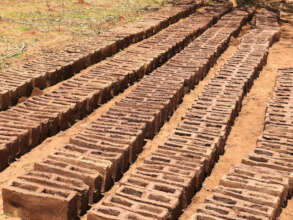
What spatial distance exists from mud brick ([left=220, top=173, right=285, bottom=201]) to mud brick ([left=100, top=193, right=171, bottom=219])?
1.28 m

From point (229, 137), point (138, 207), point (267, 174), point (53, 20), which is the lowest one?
point (229, 137)

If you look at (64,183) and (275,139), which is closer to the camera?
(64,183)

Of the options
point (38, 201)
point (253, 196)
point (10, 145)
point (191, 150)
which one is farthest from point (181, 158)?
point (10, 145)

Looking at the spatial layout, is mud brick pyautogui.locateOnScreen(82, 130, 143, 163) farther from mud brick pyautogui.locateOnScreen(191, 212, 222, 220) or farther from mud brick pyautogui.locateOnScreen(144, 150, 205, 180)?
mud brick pyautogui.locateOnScreen(191, 212, 222, 220)

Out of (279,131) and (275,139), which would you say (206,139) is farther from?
(279,131)

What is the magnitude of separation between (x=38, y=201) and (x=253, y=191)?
316cm

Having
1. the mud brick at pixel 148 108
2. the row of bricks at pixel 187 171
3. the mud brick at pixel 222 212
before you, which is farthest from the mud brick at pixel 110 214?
the mud brick at pixel 148 108

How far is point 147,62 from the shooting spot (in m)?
13.4

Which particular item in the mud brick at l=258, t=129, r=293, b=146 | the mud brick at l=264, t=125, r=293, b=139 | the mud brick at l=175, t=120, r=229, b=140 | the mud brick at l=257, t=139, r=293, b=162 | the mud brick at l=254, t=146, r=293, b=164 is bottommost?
the mud brick at l=254, t=146, r=293, b=164

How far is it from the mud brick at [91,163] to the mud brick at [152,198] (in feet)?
2.21

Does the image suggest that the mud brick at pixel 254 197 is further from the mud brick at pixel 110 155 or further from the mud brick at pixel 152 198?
the mud brick at pixel 110 155

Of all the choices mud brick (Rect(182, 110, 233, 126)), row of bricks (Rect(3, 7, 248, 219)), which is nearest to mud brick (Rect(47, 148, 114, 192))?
row of bricks (Rect(3, 7, 248, 219))

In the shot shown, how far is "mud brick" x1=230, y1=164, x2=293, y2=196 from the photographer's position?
7.56m

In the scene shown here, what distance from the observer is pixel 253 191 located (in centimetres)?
723
